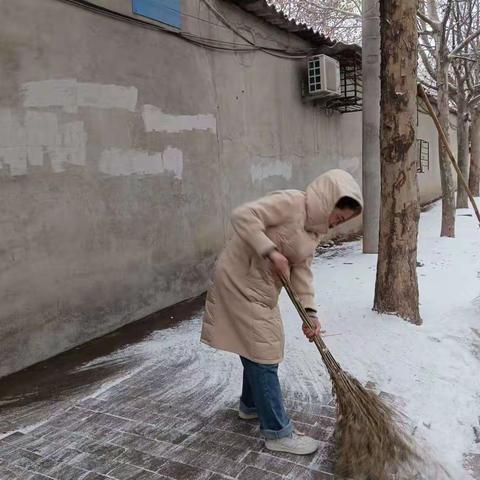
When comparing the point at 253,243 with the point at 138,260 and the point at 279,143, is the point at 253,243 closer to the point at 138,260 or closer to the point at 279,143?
the point at 138,260

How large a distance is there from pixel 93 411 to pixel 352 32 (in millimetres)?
15686

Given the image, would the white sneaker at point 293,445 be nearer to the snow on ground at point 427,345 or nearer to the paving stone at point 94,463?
the snow on ground at point 427,345

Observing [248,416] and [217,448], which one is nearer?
[217,448]

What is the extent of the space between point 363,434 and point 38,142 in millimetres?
3016

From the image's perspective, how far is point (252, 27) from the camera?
6984 millimetres

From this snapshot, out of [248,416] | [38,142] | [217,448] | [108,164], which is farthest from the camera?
[108,164]

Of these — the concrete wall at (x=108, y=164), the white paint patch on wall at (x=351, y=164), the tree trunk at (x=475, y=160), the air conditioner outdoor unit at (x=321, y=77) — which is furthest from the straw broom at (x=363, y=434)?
the tree trunk at (x=475, y=160)

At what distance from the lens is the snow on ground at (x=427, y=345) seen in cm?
288

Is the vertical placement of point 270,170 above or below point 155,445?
above

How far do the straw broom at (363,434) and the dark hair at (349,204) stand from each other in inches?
17.4

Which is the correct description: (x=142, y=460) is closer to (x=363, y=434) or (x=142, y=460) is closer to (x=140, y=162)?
(x=363, y=434)

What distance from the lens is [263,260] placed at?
2.48 meters

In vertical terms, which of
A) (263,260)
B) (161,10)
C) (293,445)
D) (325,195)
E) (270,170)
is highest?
(161,10)

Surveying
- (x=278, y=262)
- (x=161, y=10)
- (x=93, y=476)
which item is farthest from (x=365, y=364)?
(x=161, y=10)
